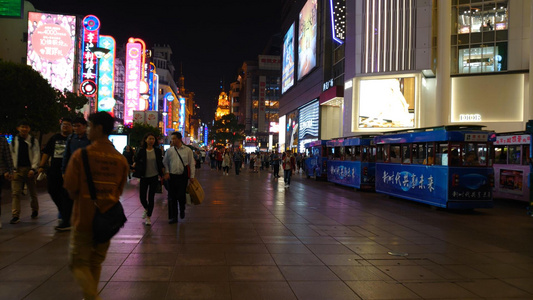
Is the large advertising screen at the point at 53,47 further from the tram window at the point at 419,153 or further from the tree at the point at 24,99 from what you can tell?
the tram window at the point at 419,153

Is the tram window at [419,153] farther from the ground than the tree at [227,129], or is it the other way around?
the tree at [227,129]

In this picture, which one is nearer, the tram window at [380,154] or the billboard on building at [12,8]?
the billboard on building at [12,8]

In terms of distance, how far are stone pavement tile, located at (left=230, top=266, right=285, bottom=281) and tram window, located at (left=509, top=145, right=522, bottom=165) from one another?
1274 centimetres

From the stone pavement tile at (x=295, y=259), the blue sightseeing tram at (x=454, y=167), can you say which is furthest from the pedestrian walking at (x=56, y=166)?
the blue sightseeing tram at (x=454, y=167)

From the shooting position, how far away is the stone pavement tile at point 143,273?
15.4 ft

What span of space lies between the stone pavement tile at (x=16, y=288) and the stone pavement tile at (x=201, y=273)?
1.45m

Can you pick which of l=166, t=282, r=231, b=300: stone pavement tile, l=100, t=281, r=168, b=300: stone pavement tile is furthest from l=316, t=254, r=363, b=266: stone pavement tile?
l=100, t=281, r=168, b=300: stone pavement tile

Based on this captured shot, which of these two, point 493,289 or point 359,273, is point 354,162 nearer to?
point 359,273

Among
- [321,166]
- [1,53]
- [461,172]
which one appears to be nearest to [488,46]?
[321,166]

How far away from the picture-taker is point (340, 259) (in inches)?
231

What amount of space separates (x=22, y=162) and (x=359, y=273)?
6642mm

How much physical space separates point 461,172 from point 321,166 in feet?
42.8

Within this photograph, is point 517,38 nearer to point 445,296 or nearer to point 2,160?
point 445,296

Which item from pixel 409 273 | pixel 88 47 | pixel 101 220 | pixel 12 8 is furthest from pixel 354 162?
pixel 88 47
